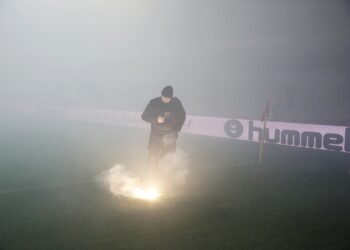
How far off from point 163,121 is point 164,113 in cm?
23

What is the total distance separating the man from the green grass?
3.77ft

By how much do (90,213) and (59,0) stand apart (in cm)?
4452

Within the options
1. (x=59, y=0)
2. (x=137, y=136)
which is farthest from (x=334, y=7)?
(x=59, y=0)

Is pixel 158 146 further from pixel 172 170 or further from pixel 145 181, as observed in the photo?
pixel 172 170

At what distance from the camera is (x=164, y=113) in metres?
8.55

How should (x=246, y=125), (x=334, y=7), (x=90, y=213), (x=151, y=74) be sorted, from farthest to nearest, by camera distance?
(x=151, y=74) < (x=334, y=7) < (x=246, y=125) < (x=90, y=213)

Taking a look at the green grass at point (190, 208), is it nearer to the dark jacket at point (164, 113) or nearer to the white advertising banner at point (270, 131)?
the white advertising banner at point (270, 131)

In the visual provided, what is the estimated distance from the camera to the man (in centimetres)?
855

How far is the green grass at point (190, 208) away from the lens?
5.42m

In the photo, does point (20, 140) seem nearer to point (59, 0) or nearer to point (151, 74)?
A: point (151, 74)

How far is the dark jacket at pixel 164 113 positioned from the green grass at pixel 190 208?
1.51 m

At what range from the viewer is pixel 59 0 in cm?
4594

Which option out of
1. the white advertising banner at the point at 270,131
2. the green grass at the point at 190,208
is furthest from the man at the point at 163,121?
the white advertising banner at the point at 270,131

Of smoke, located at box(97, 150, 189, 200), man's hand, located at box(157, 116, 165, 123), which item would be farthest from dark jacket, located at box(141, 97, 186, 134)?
smoke, located at box(97, 150, 189, 200)
